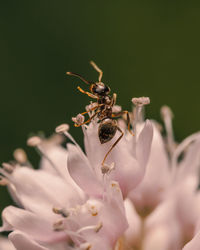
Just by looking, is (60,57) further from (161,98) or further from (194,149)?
(194,149)

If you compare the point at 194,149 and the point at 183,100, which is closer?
the point at 194,149

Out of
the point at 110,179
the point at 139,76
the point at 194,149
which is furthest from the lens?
the point at 139,76

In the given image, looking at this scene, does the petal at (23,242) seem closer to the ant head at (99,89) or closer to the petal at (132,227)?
the petal at (132,227)

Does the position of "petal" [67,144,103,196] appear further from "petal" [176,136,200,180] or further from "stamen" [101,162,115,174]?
"petal" [176,136,200,180]

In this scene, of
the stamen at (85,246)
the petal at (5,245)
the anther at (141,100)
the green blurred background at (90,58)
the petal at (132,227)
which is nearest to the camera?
the stamen at (85,246)

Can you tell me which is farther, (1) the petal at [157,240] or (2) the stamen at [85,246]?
(1) the petal at [157,240]

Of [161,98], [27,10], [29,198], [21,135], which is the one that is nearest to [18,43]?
[27,10]

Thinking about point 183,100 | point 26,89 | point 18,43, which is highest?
point 18,43

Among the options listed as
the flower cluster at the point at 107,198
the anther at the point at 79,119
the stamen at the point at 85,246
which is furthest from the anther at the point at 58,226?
the anther at the point at 79,119

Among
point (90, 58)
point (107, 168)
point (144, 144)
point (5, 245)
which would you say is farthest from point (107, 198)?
point (90, 58)
